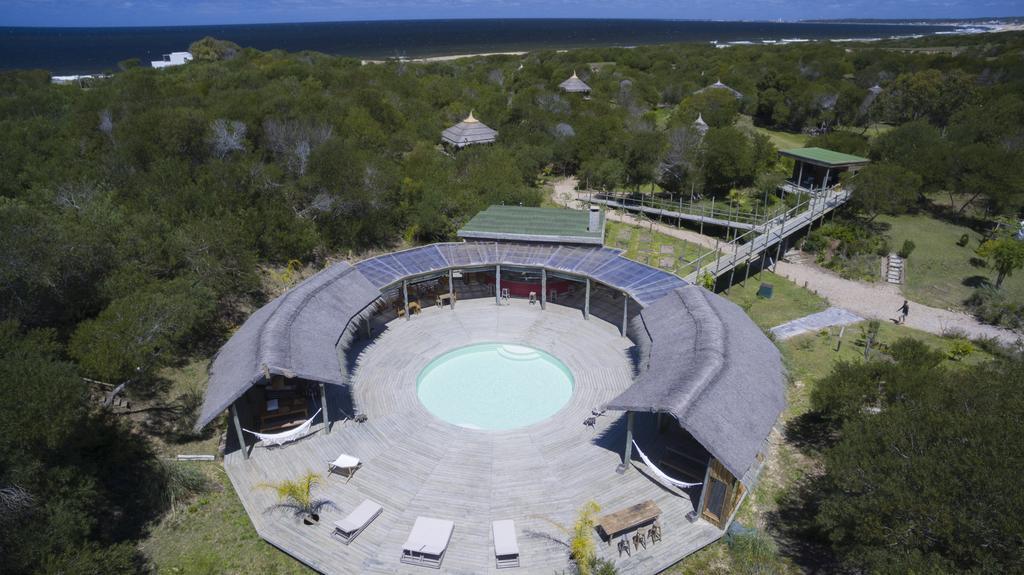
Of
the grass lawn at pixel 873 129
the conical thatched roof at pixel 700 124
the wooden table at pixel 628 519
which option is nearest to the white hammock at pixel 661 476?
the wooden table at pixel 628 519

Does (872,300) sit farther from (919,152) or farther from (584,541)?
(584,541)

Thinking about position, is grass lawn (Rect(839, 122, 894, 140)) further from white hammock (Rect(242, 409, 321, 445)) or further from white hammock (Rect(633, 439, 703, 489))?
white hammock (Rect(242, 409, 321, 445))

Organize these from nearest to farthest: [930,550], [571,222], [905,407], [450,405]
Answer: [930,550]
[905,407]
[450,405]
[571,222]

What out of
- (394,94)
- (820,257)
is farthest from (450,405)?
(394,94)

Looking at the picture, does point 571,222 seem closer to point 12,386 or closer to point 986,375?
point 986,375

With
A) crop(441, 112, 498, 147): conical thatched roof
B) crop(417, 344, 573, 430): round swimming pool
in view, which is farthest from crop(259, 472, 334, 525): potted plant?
crop(441, 112, 498, 147): conical thatched roof
